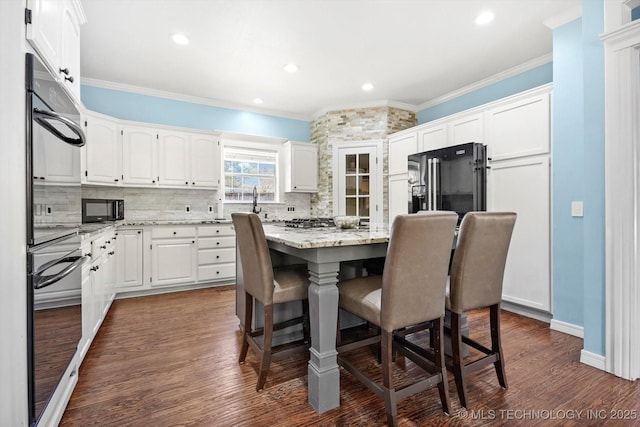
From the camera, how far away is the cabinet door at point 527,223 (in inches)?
111

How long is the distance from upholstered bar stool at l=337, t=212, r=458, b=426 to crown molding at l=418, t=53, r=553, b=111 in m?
3.15

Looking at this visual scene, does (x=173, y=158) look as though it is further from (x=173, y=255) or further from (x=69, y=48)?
(x=69, y=48)

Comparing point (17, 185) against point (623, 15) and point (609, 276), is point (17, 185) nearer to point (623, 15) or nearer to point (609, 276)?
point (609, 276)

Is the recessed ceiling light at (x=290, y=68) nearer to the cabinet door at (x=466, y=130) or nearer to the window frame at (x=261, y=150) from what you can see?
the window frame at (x=261, y=150)

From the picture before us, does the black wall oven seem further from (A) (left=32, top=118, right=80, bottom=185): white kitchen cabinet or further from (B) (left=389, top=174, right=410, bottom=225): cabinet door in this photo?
(B) (left=389, top=174, right=410, bottom=225): cabinet door

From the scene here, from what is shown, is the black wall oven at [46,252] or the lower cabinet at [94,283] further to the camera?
the lower cabinet at [94,283]

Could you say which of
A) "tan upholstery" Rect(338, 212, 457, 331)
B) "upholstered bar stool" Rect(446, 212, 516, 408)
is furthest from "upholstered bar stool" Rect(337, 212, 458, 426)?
"upholstered bar stool" Rect(446, 212, 516, 408)

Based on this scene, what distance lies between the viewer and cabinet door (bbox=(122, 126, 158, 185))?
3857mm

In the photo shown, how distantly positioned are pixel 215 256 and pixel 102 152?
1.86 m

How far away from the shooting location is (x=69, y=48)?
1.96 meters

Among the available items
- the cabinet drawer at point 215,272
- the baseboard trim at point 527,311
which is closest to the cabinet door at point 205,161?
the cabinet drawer at point 215,272

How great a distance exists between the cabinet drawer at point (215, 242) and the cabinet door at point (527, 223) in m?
3.36

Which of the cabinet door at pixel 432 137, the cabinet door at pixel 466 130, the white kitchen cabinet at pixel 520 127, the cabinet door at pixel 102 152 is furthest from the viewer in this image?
the cabinet door at pixel 432 137

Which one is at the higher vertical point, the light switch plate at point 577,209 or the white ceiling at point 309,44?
the white ceiling at point 309,44
